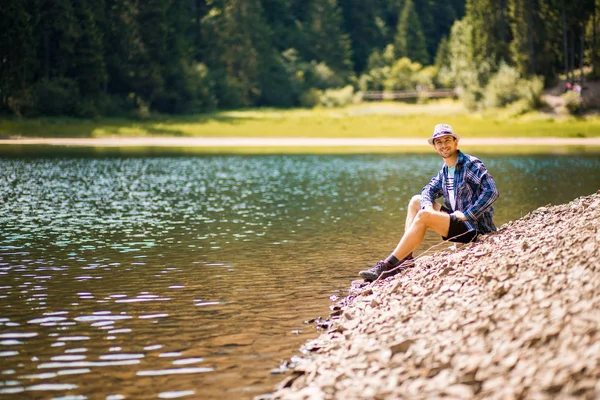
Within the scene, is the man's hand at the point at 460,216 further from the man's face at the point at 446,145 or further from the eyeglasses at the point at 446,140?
the eyeglasses at the point at 446,140

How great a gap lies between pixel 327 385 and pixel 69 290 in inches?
218

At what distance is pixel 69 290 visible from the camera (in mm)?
11297

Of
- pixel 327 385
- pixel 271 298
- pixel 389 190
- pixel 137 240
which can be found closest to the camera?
pixel 327 385

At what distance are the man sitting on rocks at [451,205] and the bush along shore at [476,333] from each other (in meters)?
0.67

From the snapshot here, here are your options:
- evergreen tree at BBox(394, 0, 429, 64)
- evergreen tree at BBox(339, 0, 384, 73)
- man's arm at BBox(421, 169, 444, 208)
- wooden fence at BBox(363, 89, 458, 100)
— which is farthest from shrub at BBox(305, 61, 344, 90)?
man's arm at BBox(421, 169, 444, 208)

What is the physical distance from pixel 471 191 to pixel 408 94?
8501cm

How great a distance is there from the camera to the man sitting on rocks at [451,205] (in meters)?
10.7

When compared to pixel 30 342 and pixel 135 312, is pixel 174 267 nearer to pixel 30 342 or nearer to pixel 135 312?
pixel 135 312

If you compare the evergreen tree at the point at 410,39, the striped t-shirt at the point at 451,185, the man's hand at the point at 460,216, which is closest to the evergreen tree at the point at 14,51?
the striped t-shirt at the point at 451,185

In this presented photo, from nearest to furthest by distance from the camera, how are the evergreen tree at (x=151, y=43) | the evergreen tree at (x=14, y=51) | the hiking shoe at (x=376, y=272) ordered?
the hiking shoe at (x=376, y=272) → the evergreen tree at (x=14, y=51) → the evergreen tree at (x=151, y=43)

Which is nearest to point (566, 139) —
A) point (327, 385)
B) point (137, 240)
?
point (137, 240)

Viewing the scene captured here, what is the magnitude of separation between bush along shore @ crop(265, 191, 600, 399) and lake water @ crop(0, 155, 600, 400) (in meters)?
0.60

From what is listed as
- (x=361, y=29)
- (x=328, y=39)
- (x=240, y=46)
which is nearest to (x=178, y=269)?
(x=240, y=46)

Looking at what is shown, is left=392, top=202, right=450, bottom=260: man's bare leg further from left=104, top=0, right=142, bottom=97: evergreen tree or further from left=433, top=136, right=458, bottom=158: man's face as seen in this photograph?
left=104, top=0, right=142, bottom=97: evergreen tree
